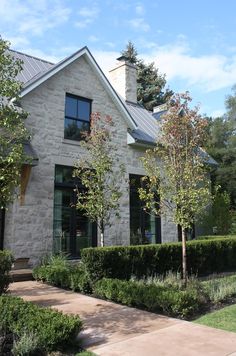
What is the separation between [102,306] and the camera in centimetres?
837

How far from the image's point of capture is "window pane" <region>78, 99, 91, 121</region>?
50.0 ft

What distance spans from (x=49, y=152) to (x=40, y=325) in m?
8.80

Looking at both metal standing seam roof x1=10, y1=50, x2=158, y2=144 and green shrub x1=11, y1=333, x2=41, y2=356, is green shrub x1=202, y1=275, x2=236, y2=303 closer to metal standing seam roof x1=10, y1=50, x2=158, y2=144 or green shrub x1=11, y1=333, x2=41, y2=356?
green shrub x1=11, y1=333, x2=41, y2=356

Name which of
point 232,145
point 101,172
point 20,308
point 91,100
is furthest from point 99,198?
point 232,145

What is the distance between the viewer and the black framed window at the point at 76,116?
14.7 m

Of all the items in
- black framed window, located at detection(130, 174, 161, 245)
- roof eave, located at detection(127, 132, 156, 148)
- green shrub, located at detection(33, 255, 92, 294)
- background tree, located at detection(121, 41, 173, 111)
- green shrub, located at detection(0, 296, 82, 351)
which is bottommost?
green shrub, located at detection(0, 296, 82, 351)

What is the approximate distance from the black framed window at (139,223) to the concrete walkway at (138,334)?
25.6 feet

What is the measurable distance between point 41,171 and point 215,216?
1033cm

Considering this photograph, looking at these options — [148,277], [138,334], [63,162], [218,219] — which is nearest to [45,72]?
[63,162]

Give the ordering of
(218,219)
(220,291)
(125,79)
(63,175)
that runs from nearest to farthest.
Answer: (220,291) → (63,175) → (218,219) → (125,79)

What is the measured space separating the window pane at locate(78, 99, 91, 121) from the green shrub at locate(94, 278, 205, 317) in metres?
7.63

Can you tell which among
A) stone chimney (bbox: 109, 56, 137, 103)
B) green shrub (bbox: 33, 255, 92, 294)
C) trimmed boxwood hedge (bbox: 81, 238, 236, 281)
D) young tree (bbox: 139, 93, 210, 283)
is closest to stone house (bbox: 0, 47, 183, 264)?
green shrub (bbox: 33, 255, 92, 294)

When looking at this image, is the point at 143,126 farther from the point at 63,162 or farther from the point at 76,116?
the point at 63,162

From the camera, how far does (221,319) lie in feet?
23.8
